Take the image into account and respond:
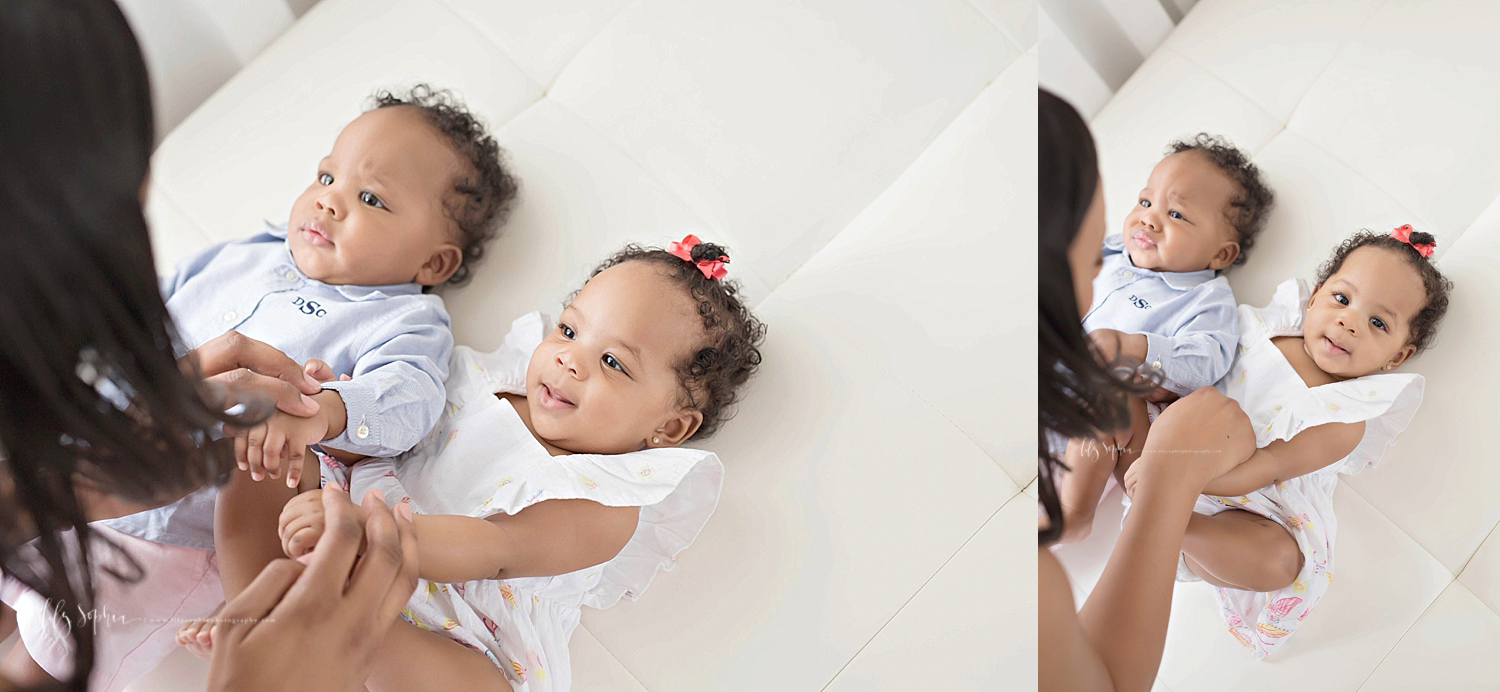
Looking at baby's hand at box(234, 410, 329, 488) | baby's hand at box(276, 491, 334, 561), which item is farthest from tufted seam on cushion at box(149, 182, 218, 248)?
baby's hand at box(276, 491, 334, 561)

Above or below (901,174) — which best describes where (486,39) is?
below

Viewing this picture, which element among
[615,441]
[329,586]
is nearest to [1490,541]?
[329,586]

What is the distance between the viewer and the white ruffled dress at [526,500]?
667 mm

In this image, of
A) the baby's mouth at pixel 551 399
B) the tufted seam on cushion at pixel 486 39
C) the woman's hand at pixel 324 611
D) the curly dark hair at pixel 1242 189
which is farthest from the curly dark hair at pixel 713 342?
the curly dark hair at pixel 1242 189

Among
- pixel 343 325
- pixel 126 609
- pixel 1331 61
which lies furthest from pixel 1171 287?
pixel 343 325

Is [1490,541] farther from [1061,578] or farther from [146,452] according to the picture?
[146,452]

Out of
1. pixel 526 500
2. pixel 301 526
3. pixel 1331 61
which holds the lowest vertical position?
pixel 526 500

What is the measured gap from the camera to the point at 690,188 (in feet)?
2.96

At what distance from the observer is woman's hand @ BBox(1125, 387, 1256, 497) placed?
0.22m

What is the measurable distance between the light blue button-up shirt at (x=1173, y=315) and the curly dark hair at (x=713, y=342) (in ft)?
1.77

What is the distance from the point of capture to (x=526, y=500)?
0.66m

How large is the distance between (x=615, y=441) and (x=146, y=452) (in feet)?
1.53

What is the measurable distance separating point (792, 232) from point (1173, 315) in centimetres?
65

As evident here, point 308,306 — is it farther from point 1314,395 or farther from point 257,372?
point 1314,395
